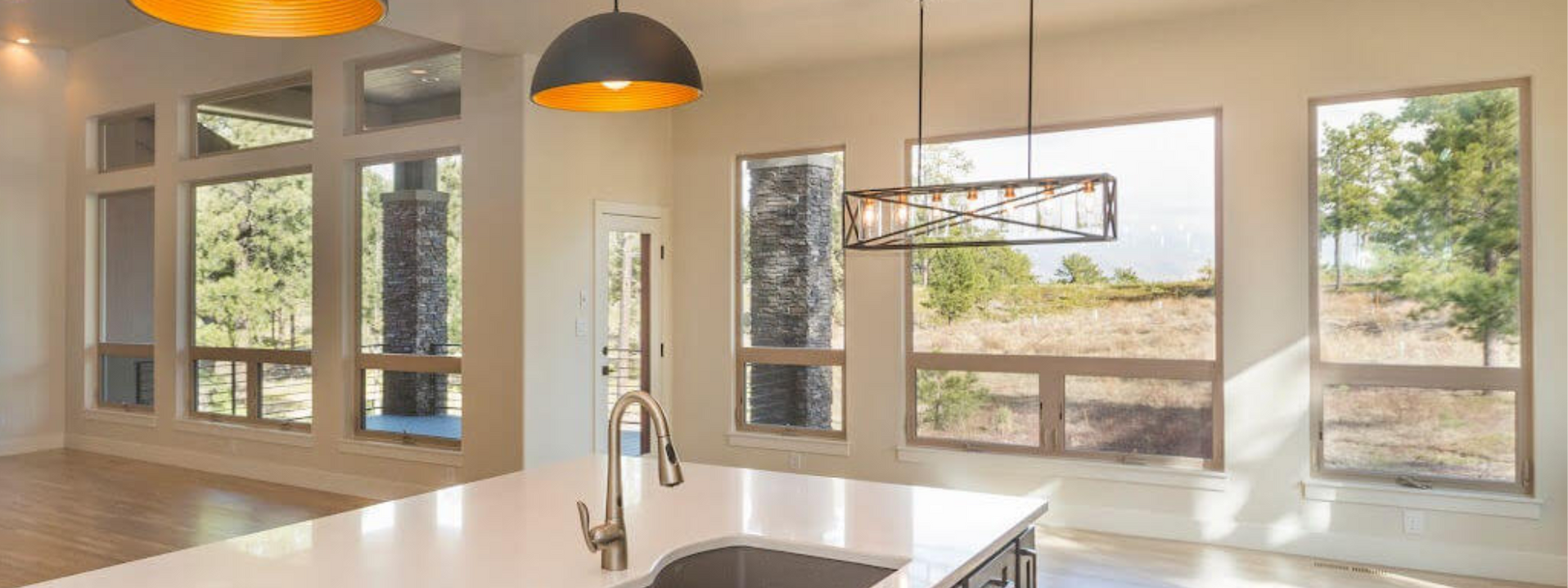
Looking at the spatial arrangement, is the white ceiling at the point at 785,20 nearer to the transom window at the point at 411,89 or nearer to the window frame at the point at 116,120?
the transom window at the point at 411,89

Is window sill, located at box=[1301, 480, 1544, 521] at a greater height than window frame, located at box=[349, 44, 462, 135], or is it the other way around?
window frame, located at box=[349, 44, 462, 135]

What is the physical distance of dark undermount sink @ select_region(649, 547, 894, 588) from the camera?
1.94 m

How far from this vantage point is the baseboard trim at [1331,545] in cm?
429

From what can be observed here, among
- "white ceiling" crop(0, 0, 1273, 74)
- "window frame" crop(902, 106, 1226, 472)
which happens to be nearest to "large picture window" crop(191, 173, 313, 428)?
"white ceiling" crop(0, 0, 1273, 74)

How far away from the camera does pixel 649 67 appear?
2.02 meters

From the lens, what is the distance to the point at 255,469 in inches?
271

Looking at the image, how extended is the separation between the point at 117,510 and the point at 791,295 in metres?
4.26

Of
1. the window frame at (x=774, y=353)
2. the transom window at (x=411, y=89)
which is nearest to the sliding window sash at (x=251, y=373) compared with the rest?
the transom window at (x=411, y=89)

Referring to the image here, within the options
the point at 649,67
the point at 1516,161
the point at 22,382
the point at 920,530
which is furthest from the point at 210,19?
the point at 22,382

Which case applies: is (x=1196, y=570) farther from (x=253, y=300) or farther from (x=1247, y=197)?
(x=253, y=300)

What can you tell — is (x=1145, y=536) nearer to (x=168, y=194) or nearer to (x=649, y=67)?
(x=649, y=67)

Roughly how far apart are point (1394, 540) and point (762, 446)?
3.47 m

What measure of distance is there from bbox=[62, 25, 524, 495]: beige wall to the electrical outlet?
451 centimetres

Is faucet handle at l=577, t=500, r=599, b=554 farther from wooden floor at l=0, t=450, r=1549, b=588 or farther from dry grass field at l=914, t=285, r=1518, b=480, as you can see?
dry grass field at l=914, t=285, r=1518, b=480
